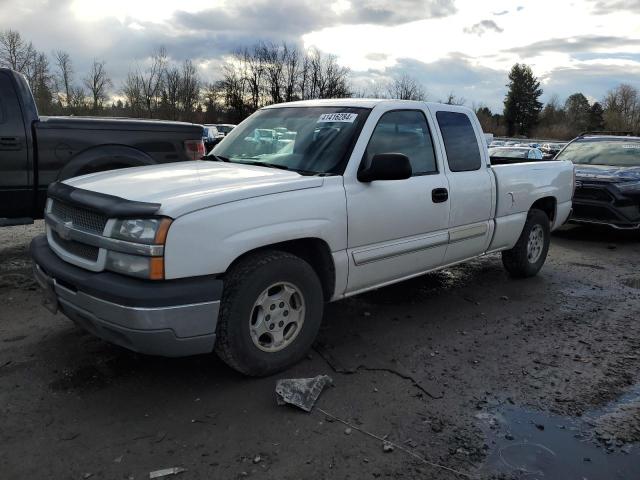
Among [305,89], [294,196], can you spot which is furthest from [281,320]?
[305,89]

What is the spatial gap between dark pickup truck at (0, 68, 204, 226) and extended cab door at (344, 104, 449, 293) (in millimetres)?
3307

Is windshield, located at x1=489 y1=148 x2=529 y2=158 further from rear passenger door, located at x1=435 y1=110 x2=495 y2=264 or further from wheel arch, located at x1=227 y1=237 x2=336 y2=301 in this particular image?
wheel arch, located at x1=227 y1=237 x2=336 y2=301

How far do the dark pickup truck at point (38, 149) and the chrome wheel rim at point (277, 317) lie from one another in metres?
3.58

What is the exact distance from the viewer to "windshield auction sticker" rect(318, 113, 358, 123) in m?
4.27

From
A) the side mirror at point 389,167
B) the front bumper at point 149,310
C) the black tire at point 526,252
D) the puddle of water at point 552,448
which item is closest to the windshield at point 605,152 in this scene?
the black tire at point 526,252

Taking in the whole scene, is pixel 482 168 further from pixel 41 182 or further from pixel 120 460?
pixel 41 182

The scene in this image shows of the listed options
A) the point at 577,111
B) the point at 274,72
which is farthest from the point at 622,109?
the point at 274,72

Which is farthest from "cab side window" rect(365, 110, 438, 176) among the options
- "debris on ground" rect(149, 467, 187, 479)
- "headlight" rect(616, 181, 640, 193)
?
"headlight" rect(616, 181, 640, 193)

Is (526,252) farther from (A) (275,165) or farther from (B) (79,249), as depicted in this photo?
(B) (79,249)

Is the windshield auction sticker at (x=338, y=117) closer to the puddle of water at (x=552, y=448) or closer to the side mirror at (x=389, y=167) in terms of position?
the side mirror at (x=389, y=167)

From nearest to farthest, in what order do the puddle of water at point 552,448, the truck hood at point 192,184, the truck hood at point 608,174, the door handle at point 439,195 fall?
the puddle of water at point 552,448, the truck hood at point 192,184, the door handle at point 439,195, the truck hood at point 608,174

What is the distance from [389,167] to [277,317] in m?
1.31

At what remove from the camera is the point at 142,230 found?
9.98 feet

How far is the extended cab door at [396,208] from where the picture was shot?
400 cm
